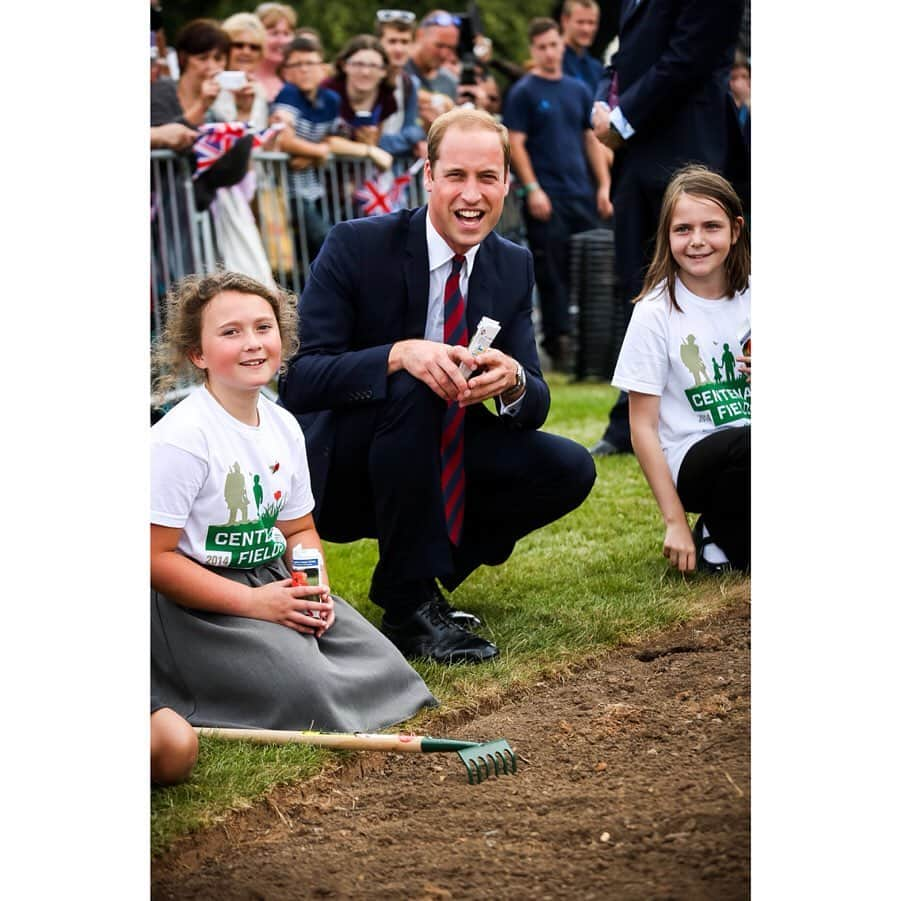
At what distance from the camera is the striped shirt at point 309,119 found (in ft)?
24.6

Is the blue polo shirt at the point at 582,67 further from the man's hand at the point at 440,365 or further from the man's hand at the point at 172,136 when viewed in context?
the man's hand at the point at 440,365

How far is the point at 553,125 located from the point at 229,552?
5.88 metres

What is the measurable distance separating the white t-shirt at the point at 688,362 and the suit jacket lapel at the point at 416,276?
2.10 feet

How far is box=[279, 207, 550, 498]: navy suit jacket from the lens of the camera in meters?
3.68

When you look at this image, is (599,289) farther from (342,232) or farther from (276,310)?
(276,310)

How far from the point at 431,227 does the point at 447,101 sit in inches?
202

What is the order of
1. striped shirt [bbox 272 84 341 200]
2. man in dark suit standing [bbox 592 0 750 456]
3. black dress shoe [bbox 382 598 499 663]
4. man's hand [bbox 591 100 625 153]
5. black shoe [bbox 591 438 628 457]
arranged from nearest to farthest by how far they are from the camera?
1. black dress shoe [bbox 382 598 499 663]
2. man in dark suit standing [bbox 592 0 750 456]
3. man's hand [bbox 591 100 625 153]
4. black shoe [bbox 591 438 628 457]
5. striped shirt [bbox 272 84 341 200]

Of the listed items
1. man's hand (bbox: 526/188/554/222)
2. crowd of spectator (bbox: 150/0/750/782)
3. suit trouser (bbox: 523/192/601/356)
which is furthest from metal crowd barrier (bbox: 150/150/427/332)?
suit trouser (bbox: 523/192/601/356)

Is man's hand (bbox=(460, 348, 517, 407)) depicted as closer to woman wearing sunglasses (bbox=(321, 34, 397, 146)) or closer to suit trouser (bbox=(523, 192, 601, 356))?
suit trouser (bbox=(523, 192, 601, 356))

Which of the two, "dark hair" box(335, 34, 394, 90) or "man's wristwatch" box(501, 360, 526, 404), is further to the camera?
"dark hair" box(335, 34, 394, 90)

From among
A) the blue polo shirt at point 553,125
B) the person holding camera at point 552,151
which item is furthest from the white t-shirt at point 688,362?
the blue polo shirt at point 553,125

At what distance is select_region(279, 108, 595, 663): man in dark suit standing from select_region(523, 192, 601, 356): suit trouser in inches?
151

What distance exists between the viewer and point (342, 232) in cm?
376
